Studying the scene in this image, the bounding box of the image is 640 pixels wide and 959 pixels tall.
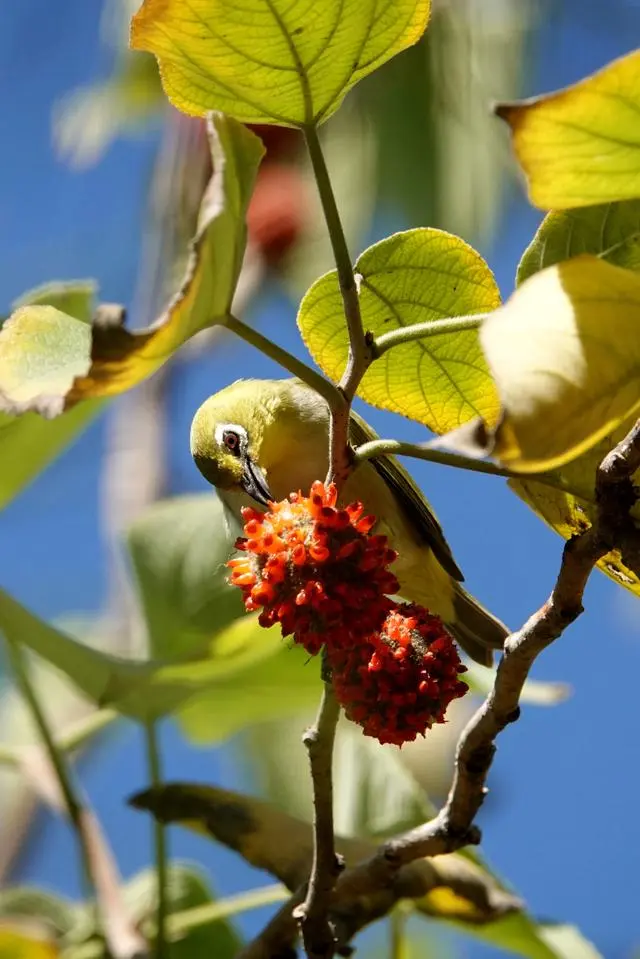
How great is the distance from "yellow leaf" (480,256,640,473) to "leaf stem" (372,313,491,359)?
0.16m

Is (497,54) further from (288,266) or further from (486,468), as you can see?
(486,468)

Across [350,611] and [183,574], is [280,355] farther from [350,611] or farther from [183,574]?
[183,574]

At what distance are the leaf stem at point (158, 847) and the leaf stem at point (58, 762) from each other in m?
0.10

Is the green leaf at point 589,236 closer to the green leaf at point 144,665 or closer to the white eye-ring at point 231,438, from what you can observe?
the green leaf at point 144,665

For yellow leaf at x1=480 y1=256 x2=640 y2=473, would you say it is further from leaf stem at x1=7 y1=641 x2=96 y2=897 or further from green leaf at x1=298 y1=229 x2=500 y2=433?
leaf stem at x1=7 y1=641 x2=96 y2=897

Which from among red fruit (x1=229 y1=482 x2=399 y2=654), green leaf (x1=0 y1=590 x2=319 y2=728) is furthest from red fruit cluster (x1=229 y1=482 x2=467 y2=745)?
green leaf (x1=0 y1=590 x2=319 y2=728)

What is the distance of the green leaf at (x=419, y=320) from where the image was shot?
1.20 m

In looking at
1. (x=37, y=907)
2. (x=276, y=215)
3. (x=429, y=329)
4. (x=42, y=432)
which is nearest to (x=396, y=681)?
(x=429, y=329)

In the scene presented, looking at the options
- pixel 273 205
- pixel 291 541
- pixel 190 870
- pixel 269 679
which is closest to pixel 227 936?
pixel 190 870

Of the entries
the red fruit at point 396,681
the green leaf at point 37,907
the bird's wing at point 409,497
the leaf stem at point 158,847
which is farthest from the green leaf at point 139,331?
the green leaf at point 37,907

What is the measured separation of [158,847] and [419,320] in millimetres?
894

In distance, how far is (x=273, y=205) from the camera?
5.04 meters

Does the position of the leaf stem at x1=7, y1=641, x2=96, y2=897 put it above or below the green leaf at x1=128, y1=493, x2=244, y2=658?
below

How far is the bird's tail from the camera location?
2.08 m
